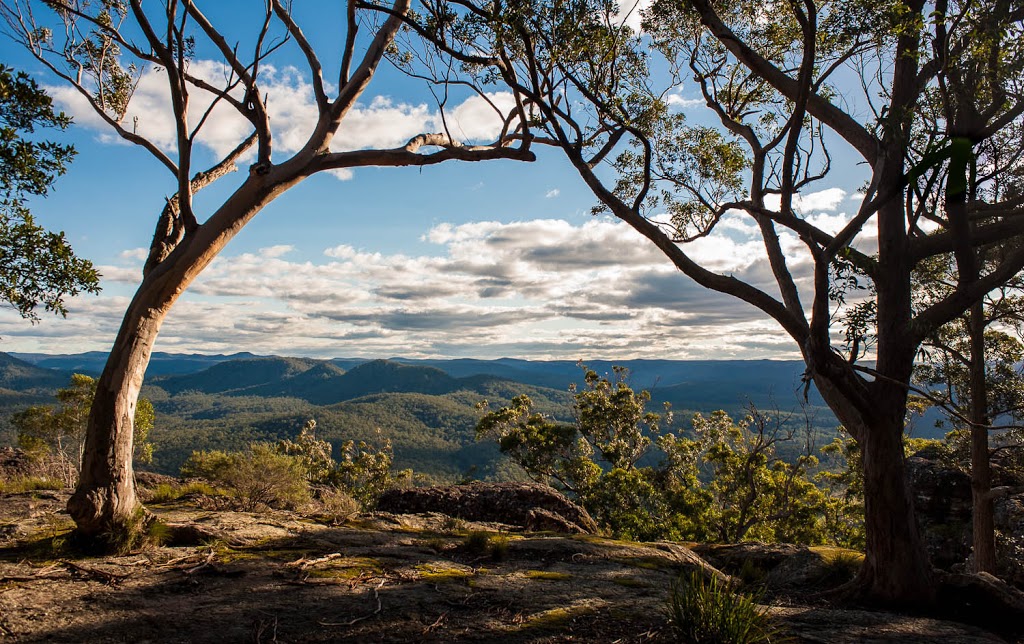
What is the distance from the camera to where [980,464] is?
13.0m

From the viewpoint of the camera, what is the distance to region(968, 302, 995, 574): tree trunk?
486 inches

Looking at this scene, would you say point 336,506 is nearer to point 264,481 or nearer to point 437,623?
point 264,481

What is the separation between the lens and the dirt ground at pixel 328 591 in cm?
423

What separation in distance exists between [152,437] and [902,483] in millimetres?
202419

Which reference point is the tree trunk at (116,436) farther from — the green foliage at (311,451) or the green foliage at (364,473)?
the green foliage at (311,451)

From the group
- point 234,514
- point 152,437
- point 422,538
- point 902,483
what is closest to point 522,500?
point 422,538

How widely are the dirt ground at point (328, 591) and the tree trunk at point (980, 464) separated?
796cm

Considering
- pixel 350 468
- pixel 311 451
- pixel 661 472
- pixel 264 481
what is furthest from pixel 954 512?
pixel 311 451

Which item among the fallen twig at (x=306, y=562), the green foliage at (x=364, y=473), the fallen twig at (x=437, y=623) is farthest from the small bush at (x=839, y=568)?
the green foliage at (x=364, y=473)

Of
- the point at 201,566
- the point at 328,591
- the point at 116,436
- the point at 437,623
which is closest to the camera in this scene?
the point at 437,623

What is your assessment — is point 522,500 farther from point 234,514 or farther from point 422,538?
point 234,514

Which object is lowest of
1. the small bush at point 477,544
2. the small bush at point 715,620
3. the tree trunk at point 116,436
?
the small bush at point 477,544

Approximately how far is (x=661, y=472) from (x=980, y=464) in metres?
14.7

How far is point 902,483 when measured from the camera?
24.5ft
